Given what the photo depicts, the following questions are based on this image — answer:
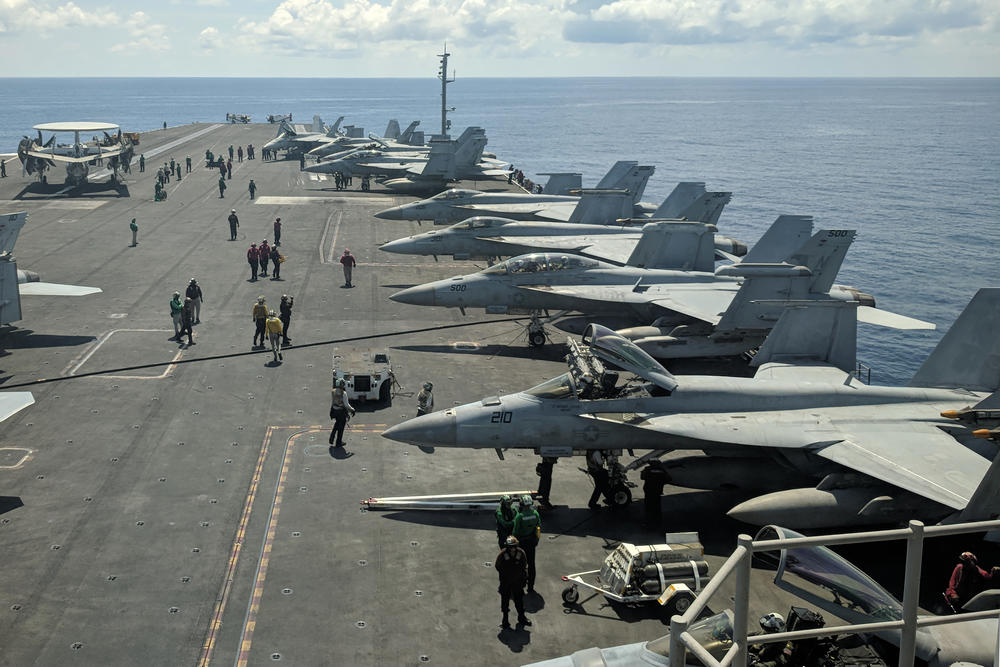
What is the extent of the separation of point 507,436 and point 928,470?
26.3 feet

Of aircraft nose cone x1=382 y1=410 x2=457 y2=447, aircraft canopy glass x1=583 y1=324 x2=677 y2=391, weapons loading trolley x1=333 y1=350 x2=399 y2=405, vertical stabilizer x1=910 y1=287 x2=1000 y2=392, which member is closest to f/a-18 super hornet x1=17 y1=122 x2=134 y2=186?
weapons loading trolley x1=333 y1=350 x2=399 y2=405

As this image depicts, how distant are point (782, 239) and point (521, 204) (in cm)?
1984

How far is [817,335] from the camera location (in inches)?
887

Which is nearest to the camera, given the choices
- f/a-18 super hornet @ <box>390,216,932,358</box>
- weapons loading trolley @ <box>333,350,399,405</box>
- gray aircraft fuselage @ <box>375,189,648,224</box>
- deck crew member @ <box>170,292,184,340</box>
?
weapons loading trolley @ <box>333,350,399,405</box>

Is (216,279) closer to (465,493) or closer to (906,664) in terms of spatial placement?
(465,493)

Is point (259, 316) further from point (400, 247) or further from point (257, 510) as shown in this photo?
point (400, 247)

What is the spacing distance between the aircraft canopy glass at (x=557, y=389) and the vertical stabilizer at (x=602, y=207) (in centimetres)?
2721

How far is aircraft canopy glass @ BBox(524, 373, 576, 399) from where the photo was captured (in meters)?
18.4

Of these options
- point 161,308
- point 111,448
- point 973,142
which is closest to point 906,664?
point 111,448

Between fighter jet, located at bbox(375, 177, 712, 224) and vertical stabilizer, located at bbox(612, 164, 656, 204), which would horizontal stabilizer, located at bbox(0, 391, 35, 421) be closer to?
fighter jet, located at bbox(375, 177, 712, 224)

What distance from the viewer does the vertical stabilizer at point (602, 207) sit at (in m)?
44.8

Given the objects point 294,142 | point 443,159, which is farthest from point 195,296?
point 294,142

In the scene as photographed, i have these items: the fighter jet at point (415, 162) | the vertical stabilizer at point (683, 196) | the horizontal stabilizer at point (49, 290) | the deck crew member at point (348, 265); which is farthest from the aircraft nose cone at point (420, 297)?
the fighter jet at point (415, 162)

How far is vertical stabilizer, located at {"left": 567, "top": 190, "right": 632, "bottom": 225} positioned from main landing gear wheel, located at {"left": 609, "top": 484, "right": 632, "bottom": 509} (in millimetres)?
28004
